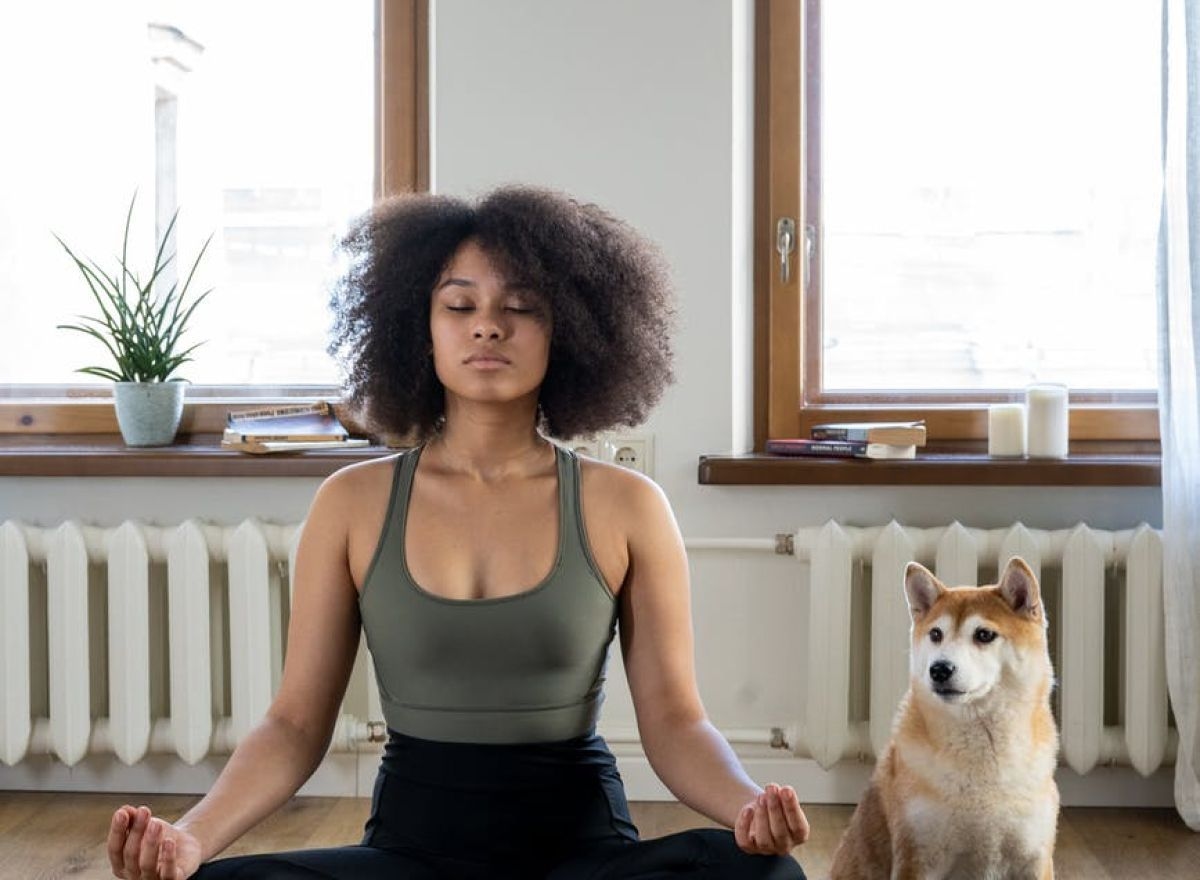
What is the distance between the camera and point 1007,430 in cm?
272

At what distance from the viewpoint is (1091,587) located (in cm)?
263

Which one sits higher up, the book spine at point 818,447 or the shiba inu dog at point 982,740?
the book spine at point 818,447

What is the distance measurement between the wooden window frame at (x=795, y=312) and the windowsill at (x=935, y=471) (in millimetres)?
134

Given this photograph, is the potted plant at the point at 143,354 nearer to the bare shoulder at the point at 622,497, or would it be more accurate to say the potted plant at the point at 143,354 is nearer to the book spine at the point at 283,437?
the book spine at the point at 283,437

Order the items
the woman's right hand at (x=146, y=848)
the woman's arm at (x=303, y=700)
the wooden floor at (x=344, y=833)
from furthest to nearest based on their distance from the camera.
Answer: the wooden floor at (x=344, y=833) → the woman's arm at (x=303, y=700) → the woman's right hand at (x=146, y=848)

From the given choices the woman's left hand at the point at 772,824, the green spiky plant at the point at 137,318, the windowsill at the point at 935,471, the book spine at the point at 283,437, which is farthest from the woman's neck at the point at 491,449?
the green spiky plant at the point at 137,318

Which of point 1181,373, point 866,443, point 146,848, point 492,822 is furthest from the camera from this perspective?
point 866,443

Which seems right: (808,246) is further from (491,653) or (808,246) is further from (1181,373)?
(491,653)

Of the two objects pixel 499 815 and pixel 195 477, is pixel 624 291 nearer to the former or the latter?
pixel 499 815

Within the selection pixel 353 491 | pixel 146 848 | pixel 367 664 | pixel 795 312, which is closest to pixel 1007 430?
pixel 795 312

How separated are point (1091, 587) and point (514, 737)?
1514mm

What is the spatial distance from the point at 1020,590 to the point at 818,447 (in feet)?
3.15

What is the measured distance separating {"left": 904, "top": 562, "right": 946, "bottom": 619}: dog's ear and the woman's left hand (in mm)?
635

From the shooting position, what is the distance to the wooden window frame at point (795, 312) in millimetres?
2816
